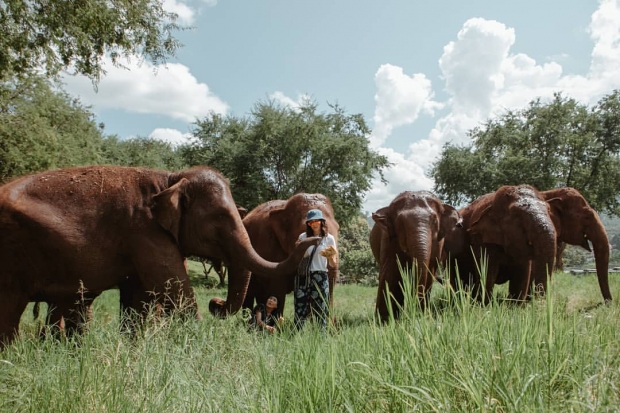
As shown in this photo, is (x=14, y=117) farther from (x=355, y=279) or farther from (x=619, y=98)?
(x=619, y=98)

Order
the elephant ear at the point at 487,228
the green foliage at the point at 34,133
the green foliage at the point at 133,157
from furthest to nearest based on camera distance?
1. the green foliage at the point at 133,157
2. the green foliage at the point at 34,133
3. the elephant ear at the point at 487,228

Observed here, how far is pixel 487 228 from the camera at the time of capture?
10.3 m

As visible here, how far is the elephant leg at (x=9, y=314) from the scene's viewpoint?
5.63 m

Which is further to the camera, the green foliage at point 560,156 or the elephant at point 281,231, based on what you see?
the green foliage at point 560,156

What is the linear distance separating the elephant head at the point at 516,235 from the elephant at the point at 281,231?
311 cm

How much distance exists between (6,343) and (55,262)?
101 centimetres

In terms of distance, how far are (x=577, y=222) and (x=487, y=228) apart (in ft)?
7.61

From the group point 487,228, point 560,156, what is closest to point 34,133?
point 487,228

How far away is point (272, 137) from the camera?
29.3m

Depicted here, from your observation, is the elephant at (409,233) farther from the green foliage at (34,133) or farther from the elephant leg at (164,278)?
the green foliage at (34,133)

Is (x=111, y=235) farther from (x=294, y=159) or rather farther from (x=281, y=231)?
(x=294, y=159)

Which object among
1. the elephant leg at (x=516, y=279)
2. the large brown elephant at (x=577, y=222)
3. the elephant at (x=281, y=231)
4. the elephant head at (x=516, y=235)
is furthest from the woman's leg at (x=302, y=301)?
→ the large brown elephant at (x=577, y=222)

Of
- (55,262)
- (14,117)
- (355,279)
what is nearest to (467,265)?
(55,262)

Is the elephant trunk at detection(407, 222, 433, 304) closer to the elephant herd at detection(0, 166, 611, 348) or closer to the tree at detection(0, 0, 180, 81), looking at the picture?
the elephant herd at detection(0, 166, 611, 348)
